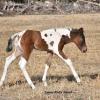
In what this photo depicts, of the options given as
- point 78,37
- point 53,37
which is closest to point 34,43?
point 53,37

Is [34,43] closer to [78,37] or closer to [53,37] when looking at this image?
[53,37]

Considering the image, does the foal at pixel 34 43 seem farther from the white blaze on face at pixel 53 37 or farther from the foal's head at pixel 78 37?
the foal's head at pixel 78 37

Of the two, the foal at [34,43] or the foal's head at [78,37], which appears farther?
the foal's head at [78,37]

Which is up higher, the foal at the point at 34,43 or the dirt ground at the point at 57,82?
the foal at the point at 34,43

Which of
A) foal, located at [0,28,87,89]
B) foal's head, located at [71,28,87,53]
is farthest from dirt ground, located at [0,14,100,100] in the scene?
foal's head, located at [71,28,87,53]

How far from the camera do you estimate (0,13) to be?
186 ft

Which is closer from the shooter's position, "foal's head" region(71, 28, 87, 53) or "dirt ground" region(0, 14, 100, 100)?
"dirt ground" region(0, 14, 100, 100)

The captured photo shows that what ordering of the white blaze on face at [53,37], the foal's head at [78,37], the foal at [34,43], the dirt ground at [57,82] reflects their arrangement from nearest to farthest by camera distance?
the dirt ground at [57,82]
the foal at [34,43]
the white blaze on face at [53,37]
the foal's head at [78,37]

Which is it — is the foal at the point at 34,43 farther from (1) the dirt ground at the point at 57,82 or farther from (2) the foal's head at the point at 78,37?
(1) the dirt ground at the point at 57,82

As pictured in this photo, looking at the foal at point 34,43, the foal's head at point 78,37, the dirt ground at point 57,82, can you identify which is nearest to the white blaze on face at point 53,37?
the foal at point 34,43

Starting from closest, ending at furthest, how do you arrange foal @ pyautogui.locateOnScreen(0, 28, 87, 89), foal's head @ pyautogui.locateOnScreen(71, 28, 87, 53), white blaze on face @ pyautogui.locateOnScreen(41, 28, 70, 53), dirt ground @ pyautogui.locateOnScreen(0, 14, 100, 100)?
dirt ground @ pyautogui.locateOnScreen(0, 14, 100, 100) < foal @ pyautogui.locateOnScreen(0, 28, 87, 89) < white blaze on face @ pyautogui.locateOnScreen(41, 28, 70, 53) < foal's head @ pyautogui.locateOnScreen(71, 28, 87, 53)

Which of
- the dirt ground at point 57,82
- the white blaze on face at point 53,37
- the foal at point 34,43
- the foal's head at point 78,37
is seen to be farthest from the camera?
the foal's head at point 78,37

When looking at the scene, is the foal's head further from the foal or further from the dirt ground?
the dirt ground

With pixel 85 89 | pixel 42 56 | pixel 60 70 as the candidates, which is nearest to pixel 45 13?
pixel 42 56
